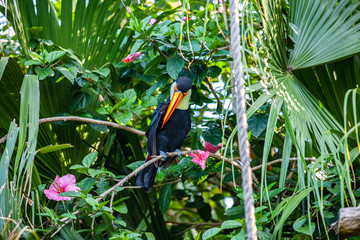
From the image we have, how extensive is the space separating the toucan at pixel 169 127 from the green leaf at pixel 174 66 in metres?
0.12

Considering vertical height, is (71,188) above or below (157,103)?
below

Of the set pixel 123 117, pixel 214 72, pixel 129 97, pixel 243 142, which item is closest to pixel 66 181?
pixel 123 117

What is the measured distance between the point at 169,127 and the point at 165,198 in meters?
0.51

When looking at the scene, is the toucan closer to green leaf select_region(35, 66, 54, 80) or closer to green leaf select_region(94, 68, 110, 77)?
green leaf select_region(94, 68, 110, 77)

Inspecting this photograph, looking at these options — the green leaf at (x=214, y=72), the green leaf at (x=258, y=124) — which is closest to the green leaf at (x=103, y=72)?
the green leaf at (x=214, y=72)

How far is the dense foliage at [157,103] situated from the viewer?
1.71m

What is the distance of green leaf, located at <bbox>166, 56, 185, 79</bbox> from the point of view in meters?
2.27

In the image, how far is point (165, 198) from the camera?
8.23 feet

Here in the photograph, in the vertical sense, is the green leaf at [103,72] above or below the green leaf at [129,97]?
above

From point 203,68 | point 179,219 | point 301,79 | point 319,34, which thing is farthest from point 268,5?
point 179,219

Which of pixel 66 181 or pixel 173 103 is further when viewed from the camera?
pixel 173 103

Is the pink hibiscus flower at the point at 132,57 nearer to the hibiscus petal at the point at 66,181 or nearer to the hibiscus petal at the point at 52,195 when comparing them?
the hibiscus petal at the point at 66,181

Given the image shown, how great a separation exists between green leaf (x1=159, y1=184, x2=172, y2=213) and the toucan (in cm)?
10

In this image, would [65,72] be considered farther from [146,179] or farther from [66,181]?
[146,179]
